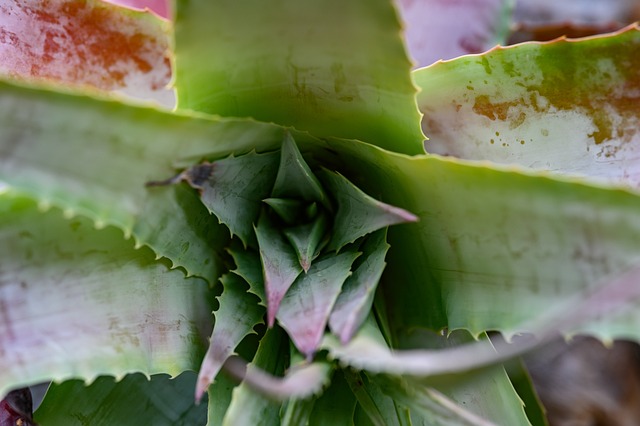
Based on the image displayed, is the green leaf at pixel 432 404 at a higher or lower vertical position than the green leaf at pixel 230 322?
higher

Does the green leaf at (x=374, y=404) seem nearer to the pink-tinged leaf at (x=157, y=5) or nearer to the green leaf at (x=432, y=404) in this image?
the green leaf at (x=432, y=404)

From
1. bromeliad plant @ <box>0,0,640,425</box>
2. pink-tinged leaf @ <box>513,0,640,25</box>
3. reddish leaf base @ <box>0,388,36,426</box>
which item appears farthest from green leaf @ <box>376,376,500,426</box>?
pink-tinged leaf @ <box>513,0,640,25</box>

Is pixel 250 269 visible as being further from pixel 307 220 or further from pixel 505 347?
pixel 505 347

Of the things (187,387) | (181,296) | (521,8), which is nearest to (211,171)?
(181,296)

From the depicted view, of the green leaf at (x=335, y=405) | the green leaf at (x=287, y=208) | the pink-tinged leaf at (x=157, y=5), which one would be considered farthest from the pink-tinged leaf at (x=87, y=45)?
the green leaf at (x=335, y=405)

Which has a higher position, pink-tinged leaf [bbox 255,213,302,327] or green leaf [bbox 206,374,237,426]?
pink-tinged leaf [bbox 255,213,302,327]

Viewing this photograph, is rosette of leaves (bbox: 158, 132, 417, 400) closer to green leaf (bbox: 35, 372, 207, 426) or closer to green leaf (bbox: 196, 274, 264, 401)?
green leaf (bbox: 196, 274, 264, 401)

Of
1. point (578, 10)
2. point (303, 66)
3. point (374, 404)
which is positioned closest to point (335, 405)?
point (374, 404)

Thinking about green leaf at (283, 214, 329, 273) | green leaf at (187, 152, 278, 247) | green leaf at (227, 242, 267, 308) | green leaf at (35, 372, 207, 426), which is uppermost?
green leaf at (187, 152, 278, 247)
